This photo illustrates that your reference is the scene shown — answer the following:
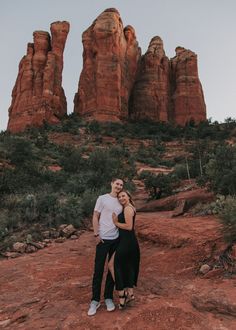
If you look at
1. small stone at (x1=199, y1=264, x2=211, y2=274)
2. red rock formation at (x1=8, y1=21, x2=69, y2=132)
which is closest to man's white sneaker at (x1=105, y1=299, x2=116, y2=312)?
small stone at (x1=199, y1=264, x2=211, y2=274)

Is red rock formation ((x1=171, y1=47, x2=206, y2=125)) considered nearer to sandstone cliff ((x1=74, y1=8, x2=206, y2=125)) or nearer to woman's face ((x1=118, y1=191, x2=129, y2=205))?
sandstone cliff ((x1=74, y1=8, x2=206, y2=125))

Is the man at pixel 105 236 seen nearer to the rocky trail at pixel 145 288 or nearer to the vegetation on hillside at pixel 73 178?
the rocky trail at pixel 145 288

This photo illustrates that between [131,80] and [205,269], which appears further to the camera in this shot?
[131,80]

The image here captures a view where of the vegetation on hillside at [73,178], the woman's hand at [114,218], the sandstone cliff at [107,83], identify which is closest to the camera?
the woman's hand at [114,218]

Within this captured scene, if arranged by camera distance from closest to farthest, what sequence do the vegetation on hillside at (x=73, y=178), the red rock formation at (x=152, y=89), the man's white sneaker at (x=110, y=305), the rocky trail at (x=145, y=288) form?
the rocky trail at (x=145, y=288) → the man's white sneaker at (x=110, y=305) → the vegetation on hillside at (x=73, y=178) → the red rock formation at (x=152, y=89)

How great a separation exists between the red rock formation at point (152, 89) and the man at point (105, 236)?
4941cm

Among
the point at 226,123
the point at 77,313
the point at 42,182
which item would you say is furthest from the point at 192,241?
the point at 226,123

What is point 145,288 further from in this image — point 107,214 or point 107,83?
point 107,83

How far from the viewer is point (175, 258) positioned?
5.86 metres

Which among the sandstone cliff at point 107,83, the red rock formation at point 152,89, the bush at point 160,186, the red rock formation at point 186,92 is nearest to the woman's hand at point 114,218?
the bush at point 160,186

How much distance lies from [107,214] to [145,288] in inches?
48.7

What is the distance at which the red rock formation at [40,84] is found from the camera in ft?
160

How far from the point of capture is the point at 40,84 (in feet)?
165

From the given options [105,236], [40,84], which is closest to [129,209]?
[105,236]
